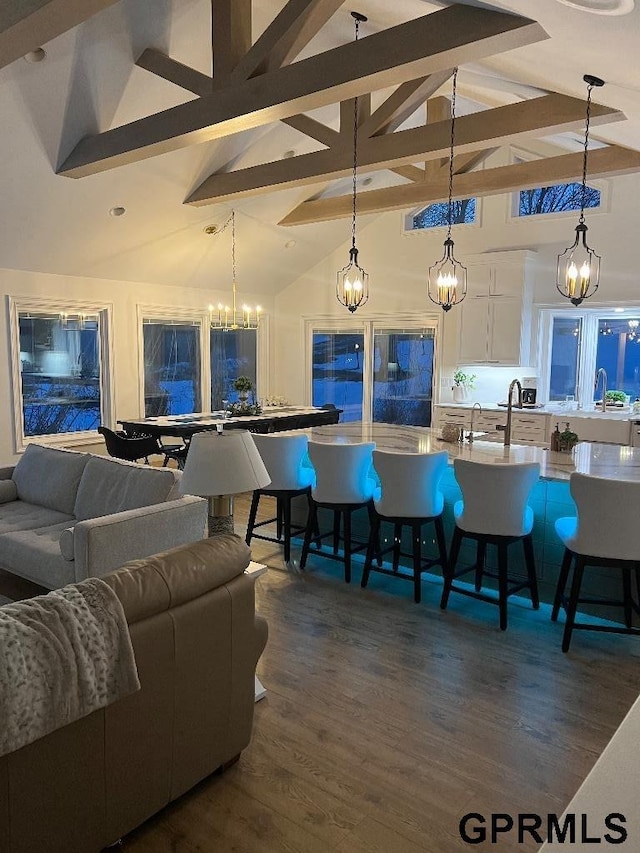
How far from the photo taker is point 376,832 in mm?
2164

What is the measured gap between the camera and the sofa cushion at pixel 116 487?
396 centimetres

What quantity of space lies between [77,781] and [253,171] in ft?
19.3

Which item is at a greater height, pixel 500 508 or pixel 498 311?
pixel 498 311

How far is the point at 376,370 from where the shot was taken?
9.85 metres

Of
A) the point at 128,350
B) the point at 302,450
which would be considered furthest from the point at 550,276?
the point at 128,350

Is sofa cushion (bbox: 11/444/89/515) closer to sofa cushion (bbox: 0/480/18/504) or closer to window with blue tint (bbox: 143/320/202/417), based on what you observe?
sofa cushion (bbox: 0/480/18/504)

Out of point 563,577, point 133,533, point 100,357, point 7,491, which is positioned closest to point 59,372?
point 100,357

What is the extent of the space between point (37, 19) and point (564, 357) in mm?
7007

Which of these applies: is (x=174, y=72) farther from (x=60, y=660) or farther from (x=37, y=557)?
(x=60, y=660)

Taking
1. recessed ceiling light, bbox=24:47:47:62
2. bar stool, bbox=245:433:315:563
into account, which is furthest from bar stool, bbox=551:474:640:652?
recessed ceiling light, bbox=24:47:47:62

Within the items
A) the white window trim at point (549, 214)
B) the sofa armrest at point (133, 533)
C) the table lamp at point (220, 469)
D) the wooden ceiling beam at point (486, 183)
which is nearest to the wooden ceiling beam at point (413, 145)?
the wooden ceiling beam at point (486, 183)

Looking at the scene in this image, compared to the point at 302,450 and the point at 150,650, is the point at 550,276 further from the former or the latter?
the point at 150,650

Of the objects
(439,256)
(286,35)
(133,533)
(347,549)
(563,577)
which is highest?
(286,35)

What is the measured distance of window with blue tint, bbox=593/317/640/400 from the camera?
7.75 m
